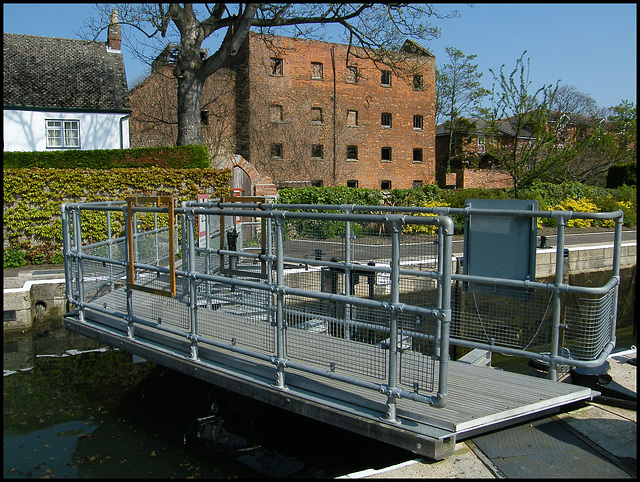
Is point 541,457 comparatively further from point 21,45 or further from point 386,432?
point 21,45

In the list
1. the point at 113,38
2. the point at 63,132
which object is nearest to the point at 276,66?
the point at 113,38

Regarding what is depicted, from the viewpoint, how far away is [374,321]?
15.5ft

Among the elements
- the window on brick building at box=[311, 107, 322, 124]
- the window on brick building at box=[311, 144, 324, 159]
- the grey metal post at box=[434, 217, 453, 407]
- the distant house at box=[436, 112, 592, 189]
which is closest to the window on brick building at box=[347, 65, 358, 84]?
the window on brick building at box=[311, 107, 322, 124]

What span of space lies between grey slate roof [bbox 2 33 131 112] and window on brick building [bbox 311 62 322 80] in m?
12.7

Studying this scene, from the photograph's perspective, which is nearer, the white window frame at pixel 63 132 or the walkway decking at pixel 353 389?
the walkway decking at pixel 353 389

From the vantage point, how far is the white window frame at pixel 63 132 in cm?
2345

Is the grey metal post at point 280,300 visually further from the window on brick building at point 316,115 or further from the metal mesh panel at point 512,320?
the window on brick building at point 316,115

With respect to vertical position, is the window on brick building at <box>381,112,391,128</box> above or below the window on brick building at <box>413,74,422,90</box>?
below

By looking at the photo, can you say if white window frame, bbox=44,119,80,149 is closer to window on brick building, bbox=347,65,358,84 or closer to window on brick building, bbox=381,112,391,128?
window on brick building, bbox=347,65,358,84

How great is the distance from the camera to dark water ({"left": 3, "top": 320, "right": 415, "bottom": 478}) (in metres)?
5.36

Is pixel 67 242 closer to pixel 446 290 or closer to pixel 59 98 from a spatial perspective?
pixel 446 290

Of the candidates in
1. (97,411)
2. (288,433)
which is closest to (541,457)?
(288,433)

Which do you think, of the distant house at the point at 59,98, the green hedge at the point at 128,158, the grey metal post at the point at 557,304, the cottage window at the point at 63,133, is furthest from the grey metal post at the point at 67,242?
the cottage window at the point at 63,133

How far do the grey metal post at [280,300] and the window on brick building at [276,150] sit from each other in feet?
99.9
